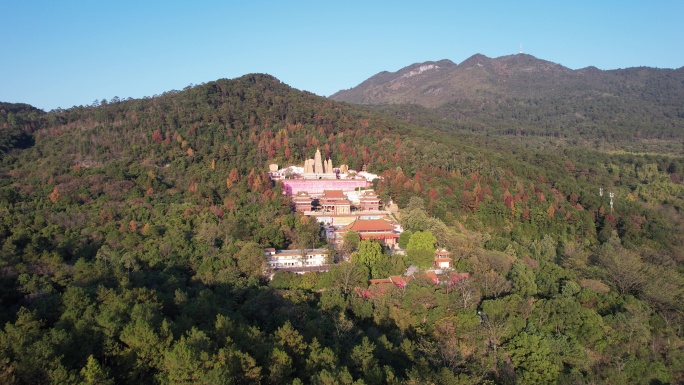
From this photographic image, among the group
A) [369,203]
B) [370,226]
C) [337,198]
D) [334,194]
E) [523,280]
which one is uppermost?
[334,194]

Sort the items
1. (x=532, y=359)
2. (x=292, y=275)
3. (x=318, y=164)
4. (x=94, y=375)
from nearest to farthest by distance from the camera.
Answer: (x=94, y=375)
(x=532, y=359)
(x=292, y=275)
(x=318, y=164)

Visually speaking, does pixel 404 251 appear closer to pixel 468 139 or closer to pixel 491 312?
pixel 491 312

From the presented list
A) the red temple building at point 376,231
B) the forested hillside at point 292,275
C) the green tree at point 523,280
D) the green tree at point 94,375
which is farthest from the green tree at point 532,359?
the green tree at point 94,375

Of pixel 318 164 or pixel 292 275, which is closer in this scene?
pixel 292 275

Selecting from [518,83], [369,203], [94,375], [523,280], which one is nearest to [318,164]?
[369,203]

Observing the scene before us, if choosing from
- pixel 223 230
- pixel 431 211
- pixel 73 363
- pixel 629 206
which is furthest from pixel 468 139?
pixel 73 363

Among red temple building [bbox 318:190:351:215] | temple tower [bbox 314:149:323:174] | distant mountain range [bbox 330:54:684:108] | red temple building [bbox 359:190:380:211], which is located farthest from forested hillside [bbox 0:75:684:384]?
distant mountain range [bbox 330:54:684:108]

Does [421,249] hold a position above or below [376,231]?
below

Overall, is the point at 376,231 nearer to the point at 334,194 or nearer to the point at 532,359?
the point at 334,194
